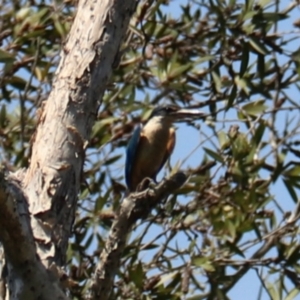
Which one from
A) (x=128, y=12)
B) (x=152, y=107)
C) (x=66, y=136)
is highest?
(x=152, y=107)

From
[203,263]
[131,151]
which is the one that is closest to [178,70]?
[131,151]

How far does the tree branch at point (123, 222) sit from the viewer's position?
331 cm

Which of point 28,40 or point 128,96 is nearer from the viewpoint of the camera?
point 28,40

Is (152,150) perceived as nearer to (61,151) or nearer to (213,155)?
(213,155)

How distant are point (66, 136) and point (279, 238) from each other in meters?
2.01

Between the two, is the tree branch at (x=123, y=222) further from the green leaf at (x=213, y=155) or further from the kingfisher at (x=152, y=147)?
the kingfisher at (x=152, y=147)

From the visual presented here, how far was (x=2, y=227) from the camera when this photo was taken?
260 centimetres

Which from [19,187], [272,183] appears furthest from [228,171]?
[19,187]

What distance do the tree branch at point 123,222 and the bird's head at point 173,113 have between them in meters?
2.17

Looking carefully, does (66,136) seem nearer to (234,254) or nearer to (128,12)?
(128,12)

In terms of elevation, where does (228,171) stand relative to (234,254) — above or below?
above

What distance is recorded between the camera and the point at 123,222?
3.36 metres

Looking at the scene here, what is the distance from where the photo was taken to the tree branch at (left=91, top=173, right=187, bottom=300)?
130 inches

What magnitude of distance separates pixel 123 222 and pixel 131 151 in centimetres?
268
